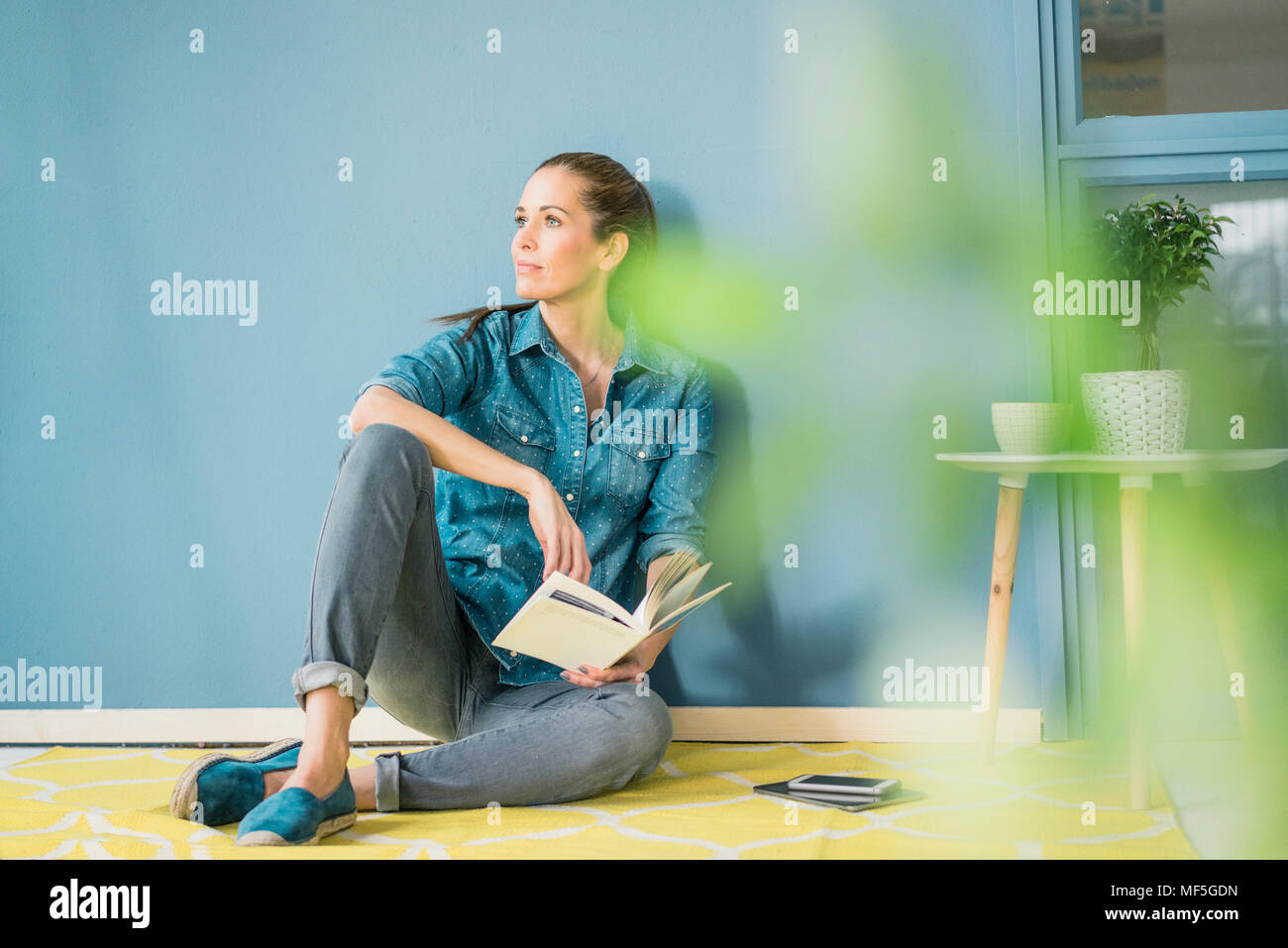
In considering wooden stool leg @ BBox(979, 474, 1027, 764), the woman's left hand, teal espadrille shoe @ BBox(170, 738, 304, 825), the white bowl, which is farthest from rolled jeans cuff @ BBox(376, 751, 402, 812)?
the white bowl

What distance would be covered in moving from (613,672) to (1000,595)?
2.10 ft

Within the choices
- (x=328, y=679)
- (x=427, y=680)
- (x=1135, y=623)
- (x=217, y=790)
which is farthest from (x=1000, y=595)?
(x=217, y=790)

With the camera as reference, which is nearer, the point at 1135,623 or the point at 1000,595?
the point at 1135,623

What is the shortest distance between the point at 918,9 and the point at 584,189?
27.0 inches

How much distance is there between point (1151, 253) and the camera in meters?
1.72

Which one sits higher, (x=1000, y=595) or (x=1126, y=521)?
(x=1126, y=521)

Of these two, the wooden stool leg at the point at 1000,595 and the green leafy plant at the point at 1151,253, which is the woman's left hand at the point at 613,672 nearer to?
the wooden stool leg at the point at 1000,595

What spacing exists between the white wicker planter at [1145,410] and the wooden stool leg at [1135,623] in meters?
0.16

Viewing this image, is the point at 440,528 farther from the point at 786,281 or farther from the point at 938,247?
the point at 938,247

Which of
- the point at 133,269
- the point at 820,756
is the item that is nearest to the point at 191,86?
the point at 133,269

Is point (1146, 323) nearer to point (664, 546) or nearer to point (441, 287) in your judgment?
point (664, 546)

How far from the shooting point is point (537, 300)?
1866 millimetres

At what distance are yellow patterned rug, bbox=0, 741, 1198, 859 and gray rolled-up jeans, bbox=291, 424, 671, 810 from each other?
46 millimetres

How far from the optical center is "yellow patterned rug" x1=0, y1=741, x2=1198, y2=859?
4.25ft
